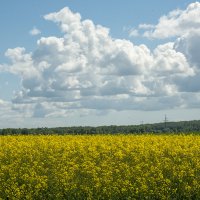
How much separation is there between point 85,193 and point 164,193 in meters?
2.83

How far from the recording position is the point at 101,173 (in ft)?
59.1

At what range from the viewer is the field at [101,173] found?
16938 mm

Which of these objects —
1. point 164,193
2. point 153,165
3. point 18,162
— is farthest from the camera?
point 18,162

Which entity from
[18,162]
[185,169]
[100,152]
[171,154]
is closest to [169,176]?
[185,169]

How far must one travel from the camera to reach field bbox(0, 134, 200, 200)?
16938mm

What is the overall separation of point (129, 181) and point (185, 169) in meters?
2.61

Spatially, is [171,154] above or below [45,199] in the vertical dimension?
above

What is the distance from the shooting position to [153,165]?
63.8 ft

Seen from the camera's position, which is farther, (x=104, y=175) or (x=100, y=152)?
(x=100, y=152)

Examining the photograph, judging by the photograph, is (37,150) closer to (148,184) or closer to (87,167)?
(87,167)

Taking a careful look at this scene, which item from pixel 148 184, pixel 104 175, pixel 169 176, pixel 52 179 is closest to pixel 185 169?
pixel 169 176

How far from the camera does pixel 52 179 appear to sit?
18.1m

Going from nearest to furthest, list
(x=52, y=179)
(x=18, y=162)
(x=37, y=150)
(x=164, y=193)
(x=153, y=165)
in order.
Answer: (x=164, y=193) → (x=52, y=179) → (x=153, y=165) → (x=18, y=162) → (x=37, y=150)

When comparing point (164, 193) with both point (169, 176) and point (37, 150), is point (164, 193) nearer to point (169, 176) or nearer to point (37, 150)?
point (169, 176)
